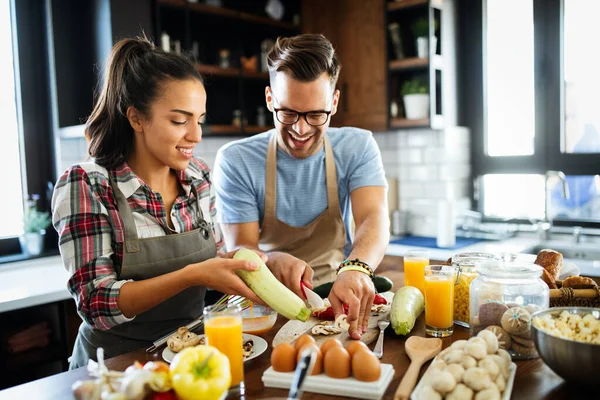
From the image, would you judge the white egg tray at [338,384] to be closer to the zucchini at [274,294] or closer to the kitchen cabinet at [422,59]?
the zucchini at [274,294]

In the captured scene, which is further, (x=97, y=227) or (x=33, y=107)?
(x=33, y=107)

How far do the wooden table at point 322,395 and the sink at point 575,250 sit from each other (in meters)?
2.43

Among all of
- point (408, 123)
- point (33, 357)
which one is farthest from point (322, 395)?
point (408, 123)

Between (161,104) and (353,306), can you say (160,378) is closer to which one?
(353,306)

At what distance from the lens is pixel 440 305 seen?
5.02ft

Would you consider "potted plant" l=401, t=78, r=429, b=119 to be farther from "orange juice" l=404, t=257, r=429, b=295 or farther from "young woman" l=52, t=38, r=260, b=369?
"young woman" l=52, t=38, r=260, b=369

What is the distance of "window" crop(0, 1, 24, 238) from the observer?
333 centimetres

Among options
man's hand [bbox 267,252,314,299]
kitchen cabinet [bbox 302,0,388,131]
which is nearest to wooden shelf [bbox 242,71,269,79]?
kitchen cabinet [bbox 302,0,388,131]

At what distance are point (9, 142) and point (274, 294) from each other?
2.72 metres

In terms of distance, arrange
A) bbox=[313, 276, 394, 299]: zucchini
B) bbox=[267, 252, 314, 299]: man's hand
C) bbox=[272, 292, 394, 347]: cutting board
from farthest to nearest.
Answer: bbox=[313, 276, 394, 299]: zucchini → bbox=[267, 252, 314, 299]: man's hand → bbox=[272, 292, 394, 347]: cutting board

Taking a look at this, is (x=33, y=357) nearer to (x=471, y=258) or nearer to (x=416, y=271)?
(x=416, y=271)

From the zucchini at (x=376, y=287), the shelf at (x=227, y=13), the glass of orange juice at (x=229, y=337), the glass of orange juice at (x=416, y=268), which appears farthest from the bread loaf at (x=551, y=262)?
the shelf at (x=227, y=13)

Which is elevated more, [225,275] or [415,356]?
[225,275]

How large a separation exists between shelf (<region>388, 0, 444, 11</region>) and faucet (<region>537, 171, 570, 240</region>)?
4.81ft
